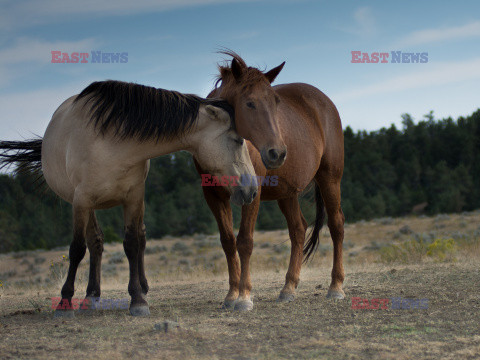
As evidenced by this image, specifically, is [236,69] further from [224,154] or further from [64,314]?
[64,314]

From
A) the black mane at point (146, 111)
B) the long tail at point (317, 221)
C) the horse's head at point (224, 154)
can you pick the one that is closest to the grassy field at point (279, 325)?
the long tail at point (317, 221)

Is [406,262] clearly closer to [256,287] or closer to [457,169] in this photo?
[256,287]

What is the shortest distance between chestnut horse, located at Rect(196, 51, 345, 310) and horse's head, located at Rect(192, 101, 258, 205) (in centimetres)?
14

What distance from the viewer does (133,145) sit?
197 inches

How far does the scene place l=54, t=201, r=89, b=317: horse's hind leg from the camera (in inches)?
198

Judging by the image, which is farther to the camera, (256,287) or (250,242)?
→ (256,287)

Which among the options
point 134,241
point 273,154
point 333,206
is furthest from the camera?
point 333,206

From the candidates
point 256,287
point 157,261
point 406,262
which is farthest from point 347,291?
point 157,261

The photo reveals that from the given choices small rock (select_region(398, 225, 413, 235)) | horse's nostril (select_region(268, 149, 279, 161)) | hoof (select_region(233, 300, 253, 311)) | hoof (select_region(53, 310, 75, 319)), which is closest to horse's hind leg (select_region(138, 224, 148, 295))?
hoof (select_region(53, 310, 75, 319))

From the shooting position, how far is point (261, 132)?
15.6 feet

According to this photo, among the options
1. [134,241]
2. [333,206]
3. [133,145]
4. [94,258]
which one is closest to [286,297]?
[333,206]

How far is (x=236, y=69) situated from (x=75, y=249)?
252cm

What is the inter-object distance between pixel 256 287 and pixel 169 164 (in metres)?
37.1

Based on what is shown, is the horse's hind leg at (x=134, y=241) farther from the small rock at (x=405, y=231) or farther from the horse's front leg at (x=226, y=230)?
the small rock at (x=405, y=231)
